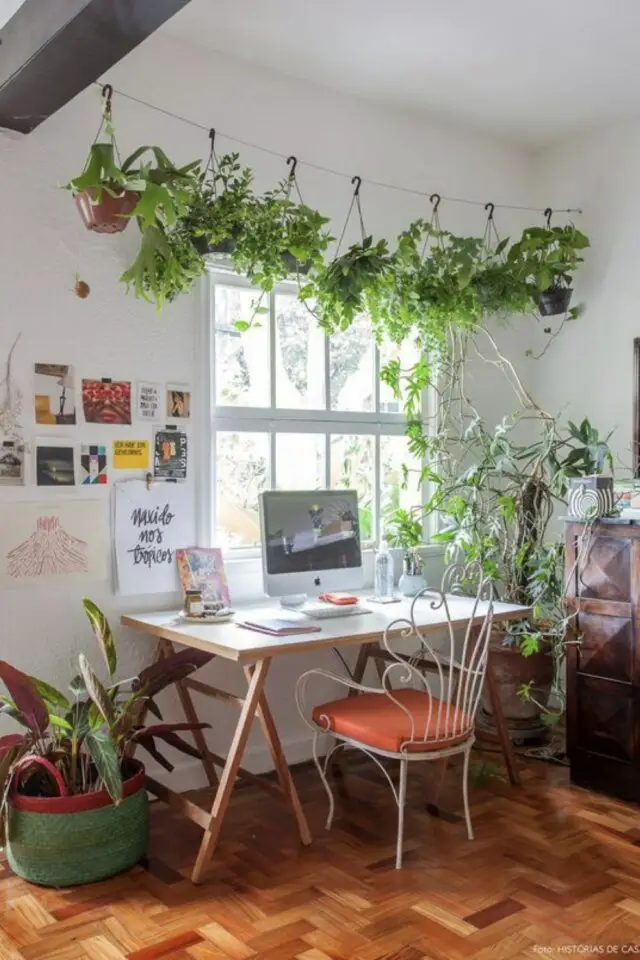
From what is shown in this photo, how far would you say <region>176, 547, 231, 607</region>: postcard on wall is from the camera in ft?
10.8

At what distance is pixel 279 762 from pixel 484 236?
266cm

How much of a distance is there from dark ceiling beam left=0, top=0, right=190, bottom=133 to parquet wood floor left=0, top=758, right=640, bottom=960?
7.54 feet

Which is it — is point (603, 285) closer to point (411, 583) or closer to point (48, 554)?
point (411, 583)

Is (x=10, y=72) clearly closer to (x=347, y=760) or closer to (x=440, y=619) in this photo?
(x=440, y=619)

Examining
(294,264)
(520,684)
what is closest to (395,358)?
(294,264)

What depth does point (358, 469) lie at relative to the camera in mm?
3973

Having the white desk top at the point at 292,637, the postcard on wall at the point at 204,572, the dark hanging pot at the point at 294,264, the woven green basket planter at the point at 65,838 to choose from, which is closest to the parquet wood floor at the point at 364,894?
the woven green basket planter at the point at 65,838

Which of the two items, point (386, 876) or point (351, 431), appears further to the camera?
point (351, 431)

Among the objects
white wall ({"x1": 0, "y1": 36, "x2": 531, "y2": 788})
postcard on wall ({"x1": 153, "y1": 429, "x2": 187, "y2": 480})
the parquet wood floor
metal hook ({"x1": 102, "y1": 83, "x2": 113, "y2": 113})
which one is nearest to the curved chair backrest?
the parquet wood floor

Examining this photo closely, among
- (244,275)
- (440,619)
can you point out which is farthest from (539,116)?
(440,619)

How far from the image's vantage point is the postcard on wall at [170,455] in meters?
3.30

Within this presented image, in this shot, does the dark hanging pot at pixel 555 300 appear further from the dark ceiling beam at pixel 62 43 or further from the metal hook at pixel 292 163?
the dark ceiling beam at pixel 62 43

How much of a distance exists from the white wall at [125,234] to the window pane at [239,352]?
16 centimetres

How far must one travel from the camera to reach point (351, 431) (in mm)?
3924
